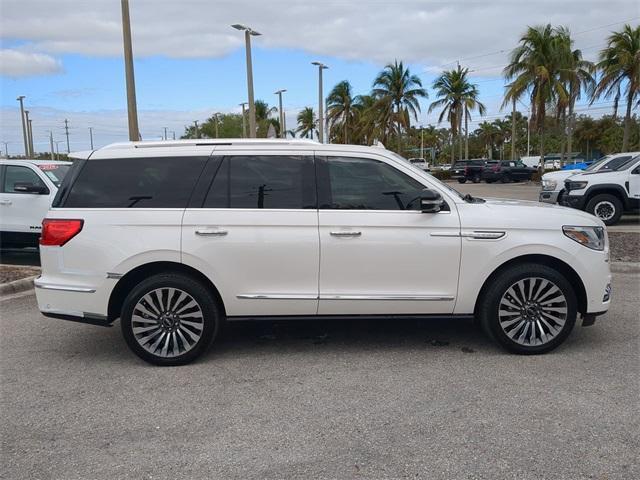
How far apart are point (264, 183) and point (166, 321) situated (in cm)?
140

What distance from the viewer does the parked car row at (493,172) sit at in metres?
37.8

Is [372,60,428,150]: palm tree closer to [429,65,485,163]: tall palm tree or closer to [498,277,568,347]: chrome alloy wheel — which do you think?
[429,65,485,163]: tall palm tree

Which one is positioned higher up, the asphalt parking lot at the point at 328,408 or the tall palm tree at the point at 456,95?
the tall palm tree at the point at 456,95

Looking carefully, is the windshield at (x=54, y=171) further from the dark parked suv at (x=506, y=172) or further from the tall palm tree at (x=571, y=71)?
the dark parked suv at (x=506, y=172)

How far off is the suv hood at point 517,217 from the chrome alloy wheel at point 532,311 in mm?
474

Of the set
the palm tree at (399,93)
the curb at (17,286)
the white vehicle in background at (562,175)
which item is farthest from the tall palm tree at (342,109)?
the curb at (17,286)

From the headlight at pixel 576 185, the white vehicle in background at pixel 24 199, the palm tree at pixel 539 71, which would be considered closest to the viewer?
the white vehicle in background at pixel 24 199

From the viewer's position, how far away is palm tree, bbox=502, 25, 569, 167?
3309 centimetres

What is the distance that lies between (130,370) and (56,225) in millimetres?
1351

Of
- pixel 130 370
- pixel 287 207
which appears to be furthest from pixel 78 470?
pixel 287 207

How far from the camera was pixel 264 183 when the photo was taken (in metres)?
4.76

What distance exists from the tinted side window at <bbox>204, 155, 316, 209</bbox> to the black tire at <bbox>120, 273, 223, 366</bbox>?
0.72 meters

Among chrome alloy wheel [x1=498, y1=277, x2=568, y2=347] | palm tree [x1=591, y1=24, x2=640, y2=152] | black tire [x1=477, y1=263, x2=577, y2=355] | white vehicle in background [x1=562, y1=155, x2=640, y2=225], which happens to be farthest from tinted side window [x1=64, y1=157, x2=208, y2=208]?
palm tree [x1=591, y1=24, x2=640, y2=152]

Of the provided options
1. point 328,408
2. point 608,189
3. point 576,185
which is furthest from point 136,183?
point 608,189
